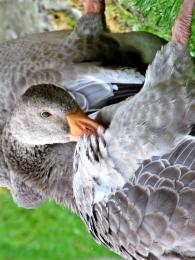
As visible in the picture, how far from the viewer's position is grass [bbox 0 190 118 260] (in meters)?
3.23

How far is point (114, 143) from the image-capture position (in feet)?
5.76

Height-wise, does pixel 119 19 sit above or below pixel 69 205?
above

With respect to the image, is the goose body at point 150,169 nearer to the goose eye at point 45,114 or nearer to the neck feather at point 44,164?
the goose eye at point 45,114

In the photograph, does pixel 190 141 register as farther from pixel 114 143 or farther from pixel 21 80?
pixel 21 80

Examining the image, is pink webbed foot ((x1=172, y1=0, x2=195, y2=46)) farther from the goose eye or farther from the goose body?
the goose eye

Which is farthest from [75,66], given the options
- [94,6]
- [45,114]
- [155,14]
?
[155,14]

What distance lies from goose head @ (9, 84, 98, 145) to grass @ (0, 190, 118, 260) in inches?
47.7

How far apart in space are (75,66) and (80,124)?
215 mm

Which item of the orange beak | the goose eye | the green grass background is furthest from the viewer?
the green grass background

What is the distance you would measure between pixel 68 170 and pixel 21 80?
0.33 meters

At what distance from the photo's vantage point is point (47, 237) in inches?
129

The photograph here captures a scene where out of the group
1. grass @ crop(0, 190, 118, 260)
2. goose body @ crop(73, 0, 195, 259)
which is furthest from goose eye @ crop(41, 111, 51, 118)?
grass @ crop(0, 190, 118, 260)

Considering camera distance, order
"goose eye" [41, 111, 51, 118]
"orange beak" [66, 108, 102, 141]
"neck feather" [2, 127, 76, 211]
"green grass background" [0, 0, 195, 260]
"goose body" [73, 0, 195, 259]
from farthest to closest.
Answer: "green grass background" [0, 0, 195, 260] → "neck feather" [2, 127, 76, 211] → "goose eye" [41, 111, 51, 118] → "orange beak" [66, 108, 102, 141] → "goose body" [73, 0, 195, 259]

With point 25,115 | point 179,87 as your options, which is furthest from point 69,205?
point 179,87
